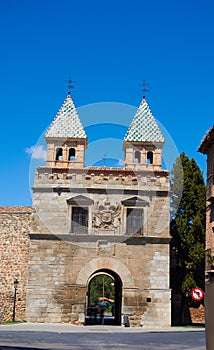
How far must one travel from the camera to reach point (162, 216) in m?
24.9

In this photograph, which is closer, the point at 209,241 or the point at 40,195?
the point at 209,241

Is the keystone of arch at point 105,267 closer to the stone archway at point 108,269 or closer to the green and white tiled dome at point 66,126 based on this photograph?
the stone archway at point 108,269

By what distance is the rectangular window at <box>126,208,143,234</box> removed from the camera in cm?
2463

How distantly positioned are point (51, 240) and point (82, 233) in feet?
5.30

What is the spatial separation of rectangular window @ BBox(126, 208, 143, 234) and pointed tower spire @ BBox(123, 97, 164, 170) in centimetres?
475

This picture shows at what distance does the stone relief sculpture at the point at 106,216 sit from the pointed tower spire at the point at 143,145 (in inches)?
199

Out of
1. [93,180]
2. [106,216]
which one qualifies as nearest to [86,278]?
[106,216]

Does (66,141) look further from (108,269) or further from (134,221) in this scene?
(108,269)

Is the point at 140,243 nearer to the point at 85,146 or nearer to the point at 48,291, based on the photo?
the point at 48,291

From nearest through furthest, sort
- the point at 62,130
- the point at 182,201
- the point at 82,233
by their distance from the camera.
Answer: the point at 82,233, the point at 182,201, the point at 62,130

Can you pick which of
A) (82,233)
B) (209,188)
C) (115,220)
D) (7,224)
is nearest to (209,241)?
(209,188)

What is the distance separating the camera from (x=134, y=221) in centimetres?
2477

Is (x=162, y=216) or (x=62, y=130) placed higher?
(x=62, y=130)

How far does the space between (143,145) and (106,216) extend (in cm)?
685
